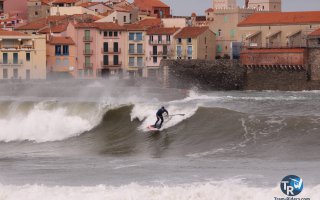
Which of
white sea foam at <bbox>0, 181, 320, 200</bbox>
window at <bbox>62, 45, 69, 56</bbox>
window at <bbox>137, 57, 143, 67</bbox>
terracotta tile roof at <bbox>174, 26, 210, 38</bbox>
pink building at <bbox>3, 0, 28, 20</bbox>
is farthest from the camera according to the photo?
pink building at <bbox>3, 0, 28, 20</bbox>

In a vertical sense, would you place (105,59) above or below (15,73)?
above

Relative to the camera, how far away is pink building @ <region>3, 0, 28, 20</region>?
353 ft

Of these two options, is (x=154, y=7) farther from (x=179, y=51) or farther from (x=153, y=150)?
(x=153, y=150)

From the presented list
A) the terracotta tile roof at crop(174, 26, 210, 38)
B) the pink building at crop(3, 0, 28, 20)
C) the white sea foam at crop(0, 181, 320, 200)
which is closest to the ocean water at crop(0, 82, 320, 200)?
the white sea foam at crop(0, 181, 320, 200)

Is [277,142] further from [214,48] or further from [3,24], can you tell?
[3,24]

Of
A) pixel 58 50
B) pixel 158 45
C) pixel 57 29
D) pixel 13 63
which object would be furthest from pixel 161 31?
pixel 13 63

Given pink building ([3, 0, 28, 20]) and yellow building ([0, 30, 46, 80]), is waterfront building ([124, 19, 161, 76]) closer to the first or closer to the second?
yellow building ([0, 30, 46, 80])

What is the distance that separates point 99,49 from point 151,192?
60.0 meters

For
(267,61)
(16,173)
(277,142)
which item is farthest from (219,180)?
(267,61)

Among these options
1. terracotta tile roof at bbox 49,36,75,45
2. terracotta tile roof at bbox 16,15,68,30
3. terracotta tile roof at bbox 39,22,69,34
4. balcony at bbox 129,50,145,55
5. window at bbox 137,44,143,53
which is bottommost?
balcony at bbox 129,50,145,55

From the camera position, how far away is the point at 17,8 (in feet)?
363

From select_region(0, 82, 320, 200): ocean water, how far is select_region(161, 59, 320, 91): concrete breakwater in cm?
1890

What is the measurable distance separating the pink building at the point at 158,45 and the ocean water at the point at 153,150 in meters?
24.9

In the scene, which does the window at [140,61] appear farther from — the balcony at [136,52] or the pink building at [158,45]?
the pink building at [158,45]
